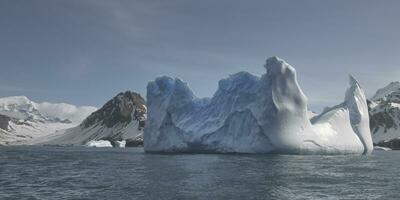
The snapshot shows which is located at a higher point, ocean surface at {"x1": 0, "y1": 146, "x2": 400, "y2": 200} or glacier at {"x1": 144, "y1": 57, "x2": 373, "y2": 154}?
glacier at {"x1": 144, "y1": 57, "x2": 373, "y2": 154}

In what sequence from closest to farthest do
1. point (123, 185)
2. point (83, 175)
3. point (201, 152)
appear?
point (123, 185)
point (83, 175)
point (201, 152)

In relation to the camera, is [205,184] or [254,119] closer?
[205,184]

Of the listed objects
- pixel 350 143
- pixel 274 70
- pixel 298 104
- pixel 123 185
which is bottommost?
pixel 123 185

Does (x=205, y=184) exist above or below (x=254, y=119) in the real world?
below

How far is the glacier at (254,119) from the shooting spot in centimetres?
5656

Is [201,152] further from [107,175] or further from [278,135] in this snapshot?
[107,175]

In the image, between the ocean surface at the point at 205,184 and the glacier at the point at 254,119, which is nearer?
the ocean surface at the point at 205,184

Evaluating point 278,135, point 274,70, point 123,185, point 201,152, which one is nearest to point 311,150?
point 278,135

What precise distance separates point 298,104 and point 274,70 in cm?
479

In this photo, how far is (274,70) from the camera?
2298 inches

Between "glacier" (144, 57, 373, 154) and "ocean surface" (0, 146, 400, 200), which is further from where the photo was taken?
"glacier" (144, 57, 373, 154)

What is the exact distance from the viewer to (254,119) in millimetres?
58625

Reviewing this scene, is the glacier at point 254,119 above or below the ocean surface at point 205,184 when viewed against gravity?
above

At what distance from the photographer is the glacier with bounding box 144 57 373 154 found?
2227 inches
